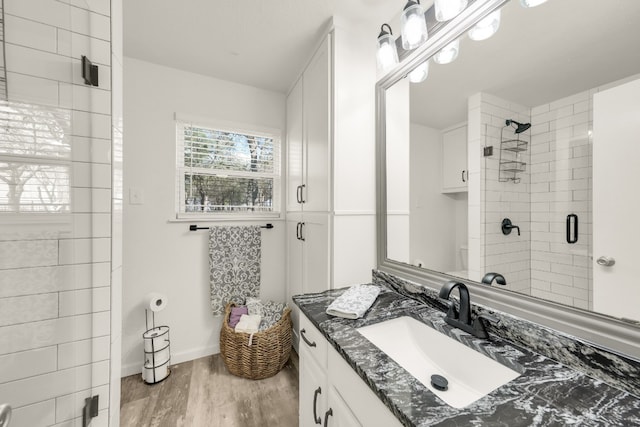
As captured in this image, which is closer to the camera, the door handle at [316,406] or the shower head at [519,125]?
the shower head at [519,125]

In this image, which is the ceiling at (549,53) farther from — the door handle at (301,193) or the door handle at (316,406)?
the door handle at (316,406)

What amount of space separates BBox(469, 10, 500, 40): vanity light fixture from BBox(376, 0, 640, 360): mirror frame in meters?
0.02

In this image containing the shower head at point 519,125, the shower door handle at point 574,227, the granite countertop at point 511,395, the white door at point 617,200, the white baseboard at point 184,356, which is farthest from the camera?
the white baseboard at point 184,356

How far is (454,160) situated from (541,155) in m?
0.34

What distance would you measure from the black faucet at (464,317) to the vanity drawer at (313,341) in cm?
49

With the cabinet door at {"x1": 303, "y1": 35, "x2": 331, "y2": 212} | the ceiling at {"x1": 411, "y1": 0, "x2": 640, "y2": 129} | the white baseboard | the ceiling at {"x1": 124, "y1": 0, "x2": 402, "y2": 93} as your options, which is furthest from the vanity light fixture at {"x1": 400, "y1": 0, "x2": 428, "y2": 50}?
the white baseboard

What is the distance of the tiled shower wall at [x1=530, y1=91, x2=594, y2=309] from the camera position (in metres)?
0.72

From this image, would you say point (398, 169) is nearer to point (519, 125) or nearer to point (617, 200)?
point (519, 125)

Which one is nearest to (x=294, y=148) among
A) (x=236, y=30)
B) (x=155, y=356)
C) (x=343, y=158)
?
(x=343, y=158)

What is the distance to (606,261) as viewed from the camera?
0.69 meters

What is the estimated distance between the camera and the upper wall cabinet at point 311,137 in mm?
1564

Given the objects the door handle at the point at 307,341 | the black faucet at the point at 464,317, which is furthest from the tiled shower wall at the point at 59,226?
the black faucet at the point at 464,317

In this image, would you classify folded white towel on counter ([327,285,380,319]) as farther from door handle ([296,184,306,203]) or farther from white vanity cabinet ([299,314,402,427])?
door handle ([296,184,306,203])

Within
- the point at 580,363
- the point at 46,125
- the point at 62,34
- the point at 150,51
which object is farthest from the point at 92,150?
the point at 580,363
